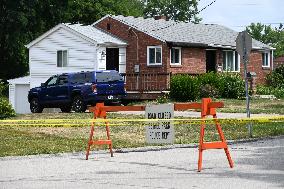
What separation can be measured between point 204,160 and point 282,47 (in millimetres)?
128305

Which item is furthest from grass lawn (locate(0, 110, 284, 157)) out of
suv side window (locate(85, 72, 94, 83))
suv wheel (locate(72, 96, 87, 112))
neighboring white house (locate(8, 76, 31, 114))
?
neighboring white house (locate(8, 76, 31, 114))

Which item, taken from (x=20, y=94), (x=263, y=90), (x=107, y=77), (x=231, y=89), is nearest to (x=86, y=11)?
(x=20, y=94)

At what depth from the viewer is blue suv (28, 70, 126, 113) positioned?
30984 millimetres

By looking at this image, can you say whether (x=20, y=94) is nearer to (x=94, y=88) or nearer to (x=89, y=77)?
(x=89, y=77)

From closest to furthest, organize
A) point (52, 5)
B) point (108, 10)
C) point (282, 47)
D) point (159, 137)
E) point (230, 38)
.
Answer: point (159, 137) → point (230, 38) → point (52, 5) → point (108, 10) → point (282, 47)

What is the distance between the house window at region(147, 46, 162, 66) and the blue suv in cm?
1105

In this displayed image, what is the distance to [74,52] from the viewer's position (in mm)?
44500

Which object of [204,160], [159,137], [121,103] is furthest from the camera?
[121,103]

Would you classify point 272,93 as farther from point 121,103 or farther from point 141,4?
point 141,4

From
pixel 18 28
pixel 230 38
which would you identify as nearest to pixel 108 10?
pixel 18 28

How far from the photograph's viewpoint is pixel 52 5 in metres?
63.3

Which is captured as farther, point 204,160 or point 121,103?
point 121,103

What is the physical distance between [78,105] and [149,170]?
762 inches

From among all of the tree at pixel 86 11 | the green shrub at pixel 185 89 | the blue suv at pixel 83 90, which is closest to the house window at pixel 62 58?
the green shrub at pixel 185 89
